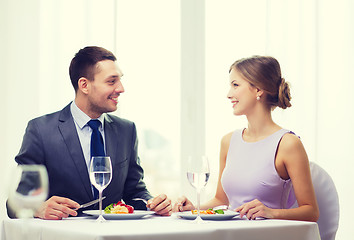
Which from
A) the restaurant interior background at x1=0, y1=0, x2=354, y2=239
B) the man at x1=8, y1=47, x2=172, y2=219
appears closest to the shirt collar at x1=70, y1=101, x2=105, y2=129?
the man at x1=8, y1=47, x2=172, y2=219

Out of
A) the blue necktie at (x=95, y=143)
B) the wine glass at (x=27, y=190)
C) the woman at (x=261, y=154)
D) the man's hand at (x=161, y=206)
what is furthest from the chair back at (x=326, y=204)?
the wine glass at (x=27, y=190)

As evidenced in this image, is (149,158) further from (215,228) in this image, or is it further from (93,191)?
(215,228)

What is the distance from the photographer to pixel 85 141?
2475mm

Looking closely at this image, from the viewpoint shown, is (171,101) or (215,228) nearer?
(215,228)

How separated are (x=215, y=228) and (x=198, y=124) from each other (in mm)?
2600

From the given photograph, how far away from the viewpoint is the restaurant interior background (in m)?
3.43

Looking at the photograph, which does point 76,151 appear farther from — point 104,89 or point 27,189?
point 27,189

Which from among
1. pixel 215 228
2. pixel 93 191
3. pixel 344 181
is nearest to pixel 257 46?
pixel 344 181

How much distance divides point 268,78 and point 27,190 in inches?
61.5

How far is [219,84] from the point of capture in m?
4.14

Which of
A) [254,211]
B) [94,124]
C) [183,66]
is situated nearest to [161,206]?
[254,211]

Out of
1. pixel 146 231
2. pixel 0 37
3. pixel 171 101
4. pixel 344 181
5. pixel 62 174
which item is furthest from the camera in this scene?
pixel 171 101

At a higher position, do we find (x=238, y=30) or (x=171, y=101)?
(x=238, y=30)

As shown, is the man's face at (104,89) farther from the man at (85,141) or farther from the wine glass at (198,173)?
the wine glass at (198,173)
